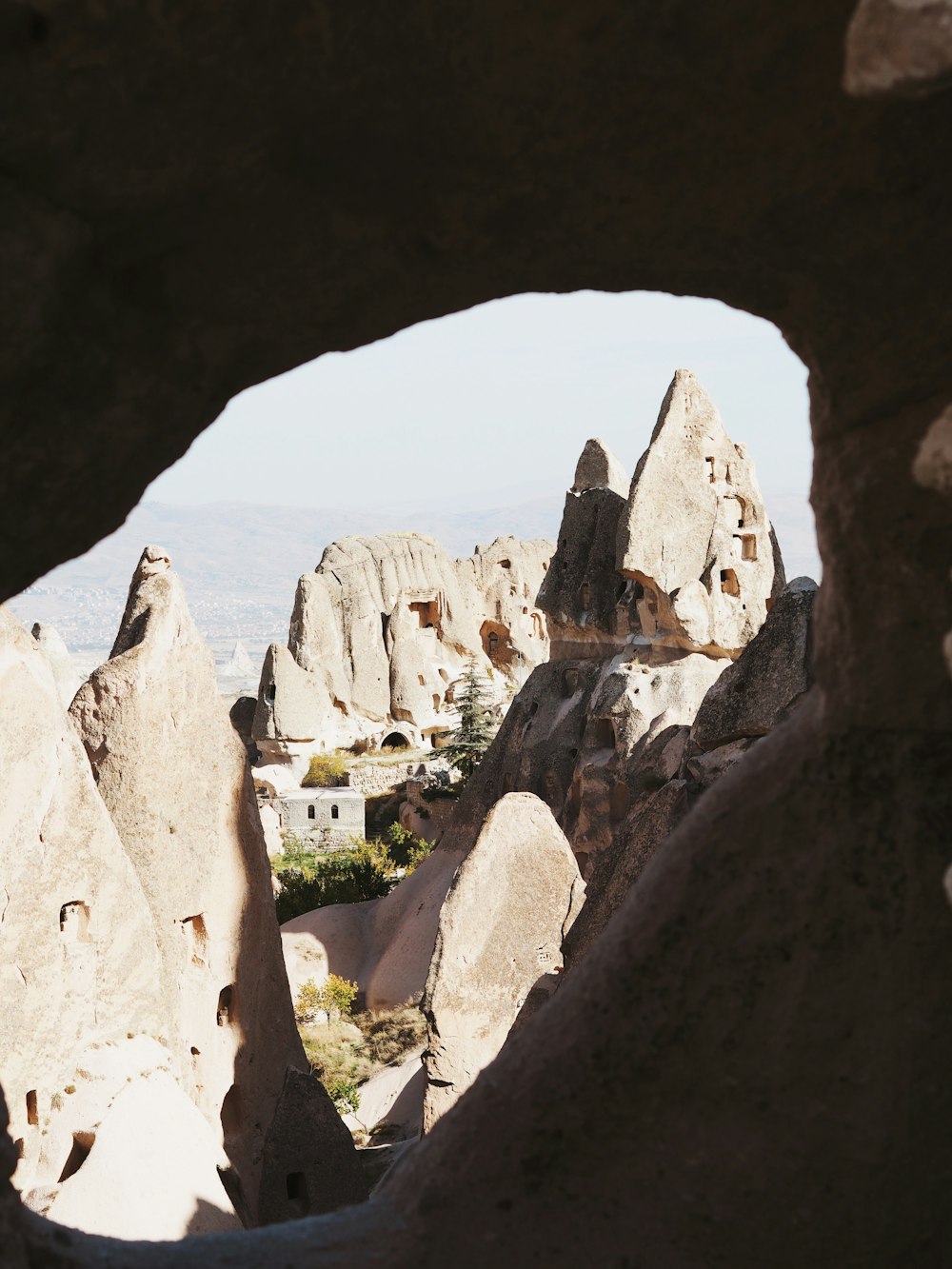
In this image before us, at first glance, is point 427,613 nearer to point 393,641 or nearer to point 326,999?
point 393,641

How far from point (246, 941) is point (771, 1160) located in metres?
4.84

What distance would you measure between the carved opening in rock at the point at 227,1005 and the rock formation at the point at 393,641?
18.1 metres

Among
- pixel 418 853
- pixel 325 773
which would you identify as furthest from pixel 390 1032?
pixel 325 773

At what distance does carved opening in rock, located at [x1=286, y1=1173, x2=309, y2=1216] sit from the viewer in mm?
5875

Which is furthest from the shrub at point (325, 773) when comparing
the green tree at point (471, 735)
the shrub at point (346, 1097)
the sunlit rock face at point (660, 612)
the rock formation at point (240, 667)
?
the rock formation at point (240, 667)

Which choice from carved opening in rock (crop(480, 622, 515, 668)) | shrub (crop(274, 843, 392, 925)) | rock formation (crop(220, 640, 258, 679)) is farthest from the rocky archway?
rock formation (crop(220, 640, 258, 679))

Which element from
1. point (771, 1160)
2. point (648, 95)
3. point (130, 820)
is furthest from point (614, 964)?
point (130, 820)

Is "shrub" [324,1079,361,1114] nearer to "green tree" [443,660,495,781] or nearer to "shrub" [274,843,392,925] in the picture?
"shrub" [274,843,392,925]

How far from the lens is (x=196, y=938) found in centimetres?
623

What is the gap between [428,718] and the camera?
1139 inches

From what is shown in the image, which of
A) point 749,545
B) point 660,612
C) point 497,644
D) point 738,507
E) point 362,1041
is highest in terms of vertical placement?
point 738,507

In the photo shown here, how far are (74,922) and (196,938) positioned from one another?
1076mm

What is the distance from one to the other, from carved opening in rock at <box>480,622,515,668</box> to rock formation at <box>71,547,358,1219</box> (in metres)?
26.4

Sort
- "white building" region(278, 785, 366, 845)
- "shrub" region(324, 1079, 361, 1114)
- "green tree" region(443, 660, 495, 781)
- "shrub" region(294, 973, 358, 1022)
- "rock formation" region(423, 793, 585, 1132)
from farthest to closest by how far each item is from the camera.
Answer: "green tree" region(443, 660, 495, 781), "white building" region(278, 785, 366, 845), "shrub" region(294, 973, 358, 1022), "shrub" region(324, 1079, 361, 1114), "rock formation" region(423, 793, 585, 1132)
